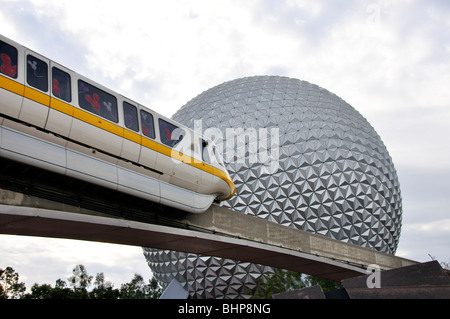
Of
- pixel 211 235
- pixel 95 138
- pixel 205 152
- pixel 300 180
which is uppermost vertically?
pixel 300 180

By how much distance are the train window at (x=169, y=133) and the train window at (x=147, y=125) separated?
34 cm

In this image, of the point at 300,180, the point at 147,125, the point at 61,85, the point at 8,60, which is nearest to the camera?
the point at 8,60

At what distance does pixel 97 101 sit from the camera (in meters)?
10.9

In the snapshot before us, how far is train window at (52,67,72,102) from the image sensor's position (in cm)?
983

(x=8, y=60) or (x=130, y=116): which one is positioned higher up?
(x=8, y=60)

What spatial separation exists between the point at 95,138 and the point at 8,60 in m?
2.54

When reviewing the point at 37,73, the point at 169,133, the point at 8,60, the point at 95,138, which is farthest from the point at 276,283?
the point at 8,60

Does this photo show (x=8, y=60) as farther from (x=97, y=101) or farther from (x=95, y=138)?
(x=95, y=138)

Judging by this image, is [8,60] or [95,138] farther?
[95,138]

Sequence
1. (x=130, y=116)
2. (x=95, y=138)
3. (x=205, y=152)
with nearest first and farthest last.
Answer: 1. (x=95, y=138)
2. (x=130, y=116)
3. (x=205, y=152)

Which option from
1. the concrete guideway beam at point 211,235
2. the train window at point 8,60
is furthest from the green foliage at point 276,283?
the train window at point 8,60

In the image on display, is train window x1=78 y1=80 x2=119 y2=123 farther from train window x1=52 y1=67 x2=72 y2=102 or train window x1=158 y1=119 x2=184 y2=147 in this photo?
train window x1=158 y1=119 x2=184 y2=147

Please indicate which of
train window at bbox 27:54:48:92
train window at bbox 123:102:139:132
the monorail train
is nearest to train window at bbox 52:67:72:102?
the monorail train
